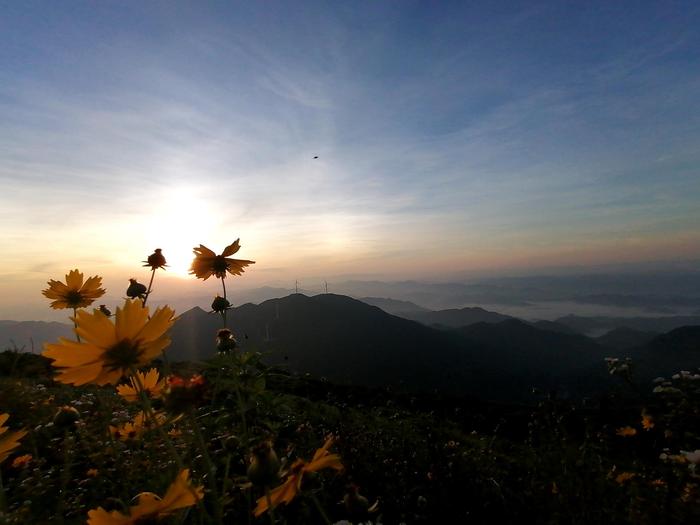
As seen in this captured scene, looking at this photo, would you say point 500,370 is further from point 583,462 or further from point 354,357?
point 583,462

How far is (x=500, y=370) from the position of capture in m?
107

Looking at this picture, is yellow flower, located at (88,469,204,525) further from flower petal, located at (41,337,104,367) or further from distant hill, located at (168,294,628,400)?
distant hill, located at (168,294,628,400)

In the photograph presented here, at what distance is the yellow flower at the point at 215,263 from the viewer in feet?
7.73

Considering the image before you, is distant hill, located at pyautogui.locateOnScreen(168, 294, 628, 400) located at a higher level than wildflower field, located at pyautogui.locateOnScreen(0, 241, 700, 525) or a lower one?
lower

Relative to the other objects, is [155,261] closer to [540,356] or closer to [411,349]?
[411,349]

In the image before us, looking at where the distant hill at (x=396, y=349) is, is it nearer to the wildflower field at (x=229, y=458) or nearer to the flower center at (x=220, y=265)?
the wildflower field at (x=229, y=458)

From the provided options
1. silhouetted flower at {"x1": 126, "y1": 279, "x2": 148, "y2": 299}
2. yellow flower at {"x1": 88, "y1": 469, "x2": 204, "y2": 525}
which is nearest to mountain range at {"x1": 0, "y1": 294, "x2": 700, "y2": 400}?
silhouetted flower at {"x1": 126, "y1": 279, "x2": 148, "y2": 299}

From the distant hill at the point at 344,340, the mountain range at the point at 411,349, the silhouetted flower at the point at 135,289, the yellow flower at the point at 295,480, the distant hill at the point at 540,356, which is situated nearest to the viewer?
the yellow flower at the point at 295,480

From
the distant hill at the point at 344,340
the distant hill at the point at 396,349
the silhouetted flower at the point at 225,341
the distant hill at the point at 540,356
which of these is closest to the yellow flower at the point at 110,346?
the silhouetted flower at the point at 225,341

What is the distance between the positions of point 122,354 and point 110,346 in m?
0.04

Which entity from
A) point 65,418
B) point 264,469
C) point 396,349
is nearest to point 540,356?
point 396,349

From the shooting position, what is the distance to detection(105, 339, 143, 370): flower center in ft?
3.03

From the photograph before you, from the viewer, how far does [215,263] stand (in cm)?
242

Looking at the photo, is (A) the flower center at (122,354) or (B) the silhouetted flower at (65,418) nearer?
(A) the flower center at (122,354)
